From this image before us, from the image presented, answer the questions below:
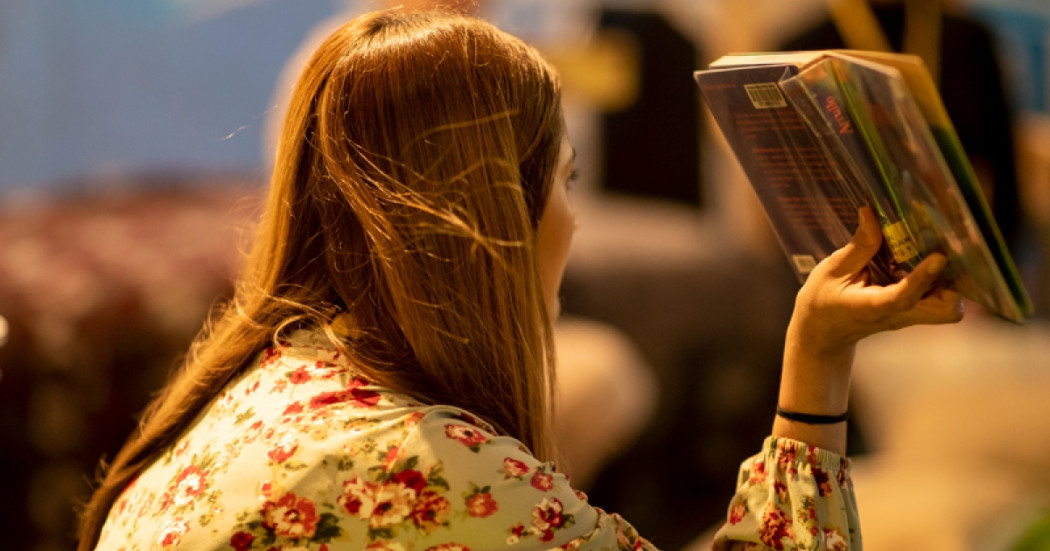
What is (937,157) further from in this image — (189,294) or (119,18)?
(119,18)

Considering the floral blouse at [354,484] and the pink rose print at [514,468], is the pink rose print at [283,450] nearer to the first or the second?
the floral blouse at [354,484]

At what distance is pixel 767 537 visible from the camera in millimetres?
935

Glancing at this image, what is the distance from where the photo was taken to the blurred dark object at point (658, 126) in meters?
3.36

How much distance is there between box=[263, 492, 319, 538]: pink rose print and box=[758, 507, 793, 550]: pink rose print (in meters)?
0.39

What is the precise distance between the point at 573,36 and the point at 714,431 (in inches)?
49.6

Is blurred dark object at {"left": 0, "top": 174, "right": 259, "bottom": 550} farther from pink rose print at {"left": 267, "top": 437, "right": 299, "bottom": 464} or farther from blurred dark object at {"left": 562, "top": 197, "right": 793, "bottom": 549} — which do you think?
pink rose print at {"left": 267, "top": 437, "right": 299, "bottom": 464}

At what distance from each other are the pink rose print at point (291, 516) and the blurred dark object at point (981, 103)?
8.67ft

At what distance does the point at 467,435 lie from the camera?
80 centimetres

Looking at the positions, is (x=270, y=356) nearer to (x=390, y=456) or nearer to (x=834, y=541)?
(x=390, y=456)

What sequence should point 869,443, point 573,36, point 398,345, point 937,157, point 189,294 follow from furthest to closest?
point 573,36 < point 869,443 < point 189,294 < point 398,345 < point 937,157

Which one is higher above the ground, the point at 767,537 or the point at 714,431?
the point at 767,537

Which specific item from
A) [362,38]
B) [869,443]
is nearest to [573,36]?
[869,443]

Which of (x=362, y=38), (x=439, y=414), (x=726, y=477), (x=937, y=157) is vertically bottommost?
(x=726, y=477)

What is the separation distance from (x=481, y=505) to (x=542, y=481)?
0.05m
